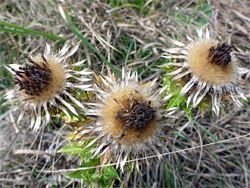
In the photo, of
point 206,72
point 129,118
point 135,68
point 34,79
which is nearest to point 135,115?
point 129,118

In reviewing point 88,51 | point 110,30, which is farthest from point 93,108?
point 110,30

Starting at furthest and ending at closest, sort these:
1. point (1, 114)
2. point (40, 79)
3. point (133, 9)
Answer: point (133, 9)
point (1, 114)
point (40, 79)

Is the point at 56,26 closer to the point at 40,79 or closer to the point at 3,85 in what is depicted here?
the point at 3,85

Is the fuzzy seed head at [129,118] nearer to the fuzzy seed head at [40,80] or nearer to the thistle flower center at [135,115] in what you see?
the thistle flower center at [135,115]

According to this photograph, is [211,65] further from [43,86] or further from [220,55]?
[43,86]

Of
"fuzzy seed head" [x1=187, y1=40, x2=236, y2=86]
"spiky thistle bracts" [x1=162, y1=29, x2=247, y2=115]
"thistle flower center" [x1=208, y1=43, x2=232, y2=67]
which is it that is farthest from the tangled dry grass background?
"thistle flower center" [x1=208, y1=43, x2=232, y2=67]

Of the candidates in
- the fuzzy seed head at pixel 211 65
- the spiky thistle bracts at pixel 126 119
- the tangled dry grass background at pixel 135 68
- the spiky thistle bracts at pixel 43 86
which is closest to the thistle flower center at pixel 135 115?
the spiky thistle bracts at pixel 126 119
